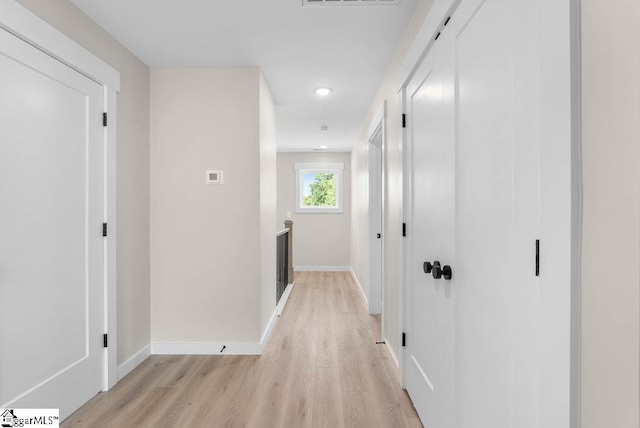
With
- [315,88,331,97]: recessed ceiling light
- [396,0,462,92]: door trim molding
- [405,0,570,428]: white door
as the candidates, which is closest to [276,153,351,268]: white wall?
[315,88,331,97]: recessed ceiling light

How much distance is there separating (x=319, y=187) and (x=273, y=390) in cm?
540

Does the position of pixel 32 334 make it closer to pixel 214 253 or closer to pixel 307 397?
pixel 214 253

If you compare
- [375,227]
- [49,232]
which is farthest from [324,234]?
[49,232]

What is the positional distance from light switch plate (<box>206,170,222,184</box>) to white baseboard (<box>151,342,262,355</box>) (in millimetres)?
1363

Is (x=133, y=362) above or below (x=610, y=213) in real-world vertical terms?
below

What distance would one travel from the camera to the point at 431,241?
1804 millimetres

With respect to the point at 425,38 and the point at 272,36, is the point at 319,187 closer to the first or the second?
the point at 272,36

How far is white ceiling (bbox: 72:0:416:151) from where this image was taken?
214 centimetres

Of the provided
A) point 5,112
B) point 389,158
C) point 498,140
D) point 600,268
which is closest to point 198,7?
point 5,112

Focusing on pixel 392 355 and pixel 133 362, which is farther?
pixel 392 355

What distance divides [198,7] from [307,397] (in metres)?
2.49

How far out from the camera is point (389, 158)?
9.52ft

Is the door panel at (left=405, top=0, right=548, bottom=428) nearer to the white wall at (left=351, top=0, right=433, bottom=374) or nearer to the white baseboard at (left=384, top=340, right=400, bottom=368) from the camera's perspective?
the white wall at (left=351, top=0, right=433, bottom=374)

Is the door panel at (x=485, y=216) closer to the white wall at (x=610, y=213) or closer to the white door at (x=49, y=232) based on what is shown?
the white wall at (x=610, y=213)
